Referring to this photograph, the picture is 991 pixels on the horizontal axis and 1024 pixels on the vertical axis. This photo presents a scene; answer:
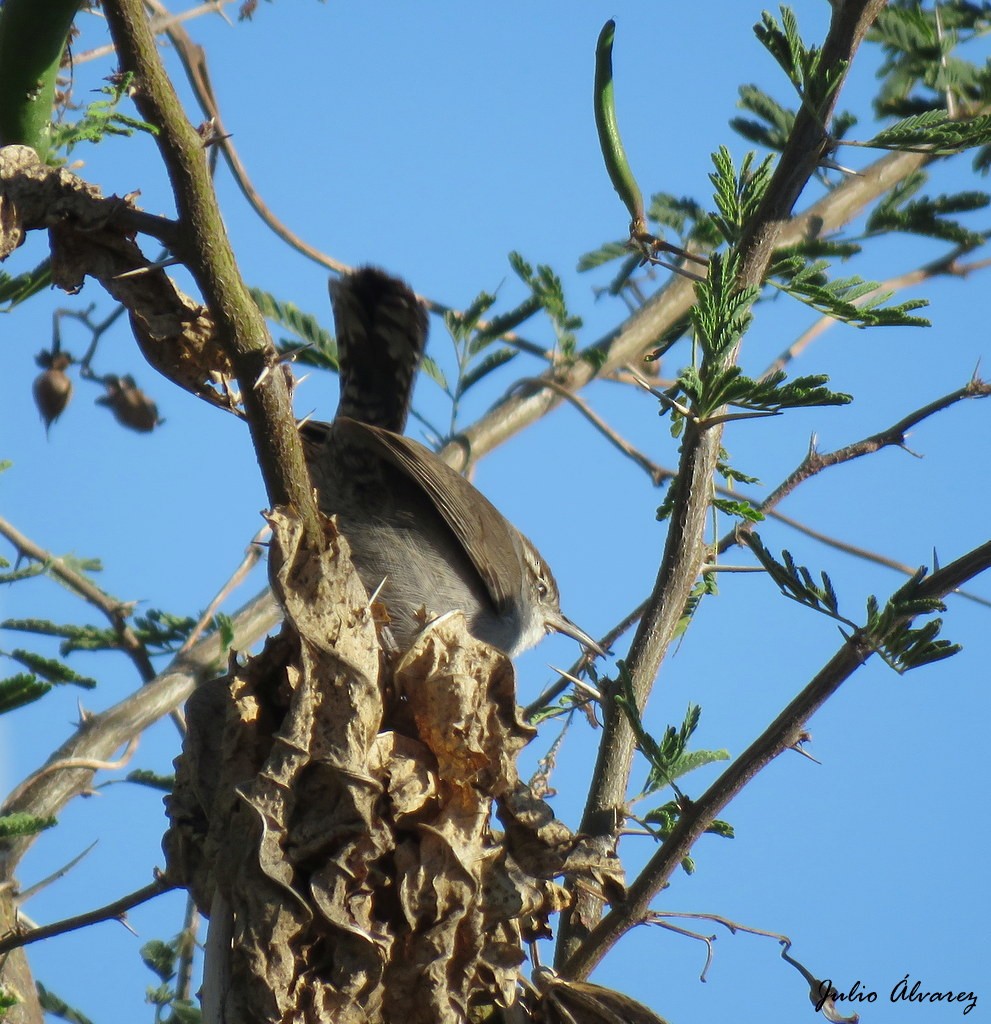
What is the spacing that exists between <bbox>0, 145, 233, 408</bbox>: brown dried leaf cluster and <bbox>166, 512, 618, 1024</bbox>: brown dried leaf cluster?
52 cm

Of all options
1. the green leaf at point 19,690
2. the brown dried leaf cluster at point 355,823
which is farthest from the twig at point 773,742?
the green leaf at point 19,690

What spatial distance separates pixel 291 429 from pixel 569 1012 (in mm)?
1474

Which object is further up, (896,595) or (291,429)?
(896,595)

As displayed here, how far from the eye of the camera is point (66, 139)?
263 centimetres

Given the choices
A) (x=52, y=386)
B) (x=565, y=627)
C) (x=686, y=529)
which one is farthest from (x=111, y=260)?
(x=565, y=627)

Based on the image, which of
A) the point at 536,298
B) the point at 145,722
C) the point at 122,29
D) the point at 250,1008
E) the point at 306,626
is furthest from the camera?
the point at 536,298

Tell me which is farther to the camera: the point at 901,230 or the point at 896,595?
the point at 901,230

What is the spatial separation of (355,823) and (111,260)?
132 centimetres

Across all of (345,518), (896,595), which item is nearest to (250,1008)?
(896,595)

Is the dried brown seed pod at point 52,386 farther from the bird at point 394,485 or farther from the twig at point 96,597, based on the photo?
the bird at point 394,485

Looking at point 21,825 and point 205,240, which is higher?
point 205,240

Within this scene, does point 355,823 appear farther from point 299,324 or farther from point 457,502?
point 299,324

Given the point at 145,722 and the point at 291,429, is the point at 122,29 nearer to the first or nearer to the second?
the point at 291,429

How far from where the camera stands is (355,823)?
8.69 ft
